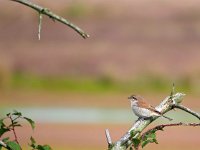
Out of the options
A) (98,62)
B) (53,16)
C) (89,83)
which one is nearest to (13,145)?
(53,16)

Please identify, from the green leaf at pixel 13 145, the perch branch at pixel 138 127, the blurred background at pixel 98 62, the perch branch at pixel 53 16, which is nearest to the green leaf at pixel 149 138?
the perch branch at pixel 138 127

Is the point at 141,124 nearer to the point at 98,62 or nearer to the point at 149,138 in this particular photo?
the point at 149,138

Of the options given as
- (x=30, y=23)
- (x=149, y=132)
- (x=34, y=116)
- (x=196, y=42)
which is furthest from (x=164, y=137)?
(x=149, y=132)

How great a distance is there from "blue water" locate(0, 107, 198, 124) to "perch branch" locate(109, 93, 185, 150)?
22.8 m

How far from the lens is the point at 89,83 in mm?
33969

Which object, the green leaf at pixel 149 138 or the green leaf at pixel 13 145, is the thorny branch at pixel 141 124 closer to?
the green leaf at pixel 149 138

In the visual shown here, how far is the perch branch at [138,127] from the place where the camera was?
11.7 ft

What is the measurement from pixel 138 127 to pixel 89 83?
30283mm

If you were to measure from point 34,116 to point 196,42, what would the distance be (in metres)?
10.2

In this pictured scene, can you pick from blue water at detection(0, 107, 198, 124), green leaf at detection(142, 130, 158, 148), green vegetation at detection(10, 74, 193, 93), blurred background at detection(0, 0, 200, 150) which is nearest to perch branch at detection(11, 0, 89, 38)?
green leaf at detection(142, 130, 158, 148)

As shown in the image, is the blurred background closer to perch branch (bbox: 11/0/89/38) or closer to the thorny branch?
the thorny branch

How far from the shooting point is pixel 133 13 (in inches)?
1587

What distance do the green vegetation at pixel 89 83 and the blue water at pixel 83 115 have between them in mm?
1694

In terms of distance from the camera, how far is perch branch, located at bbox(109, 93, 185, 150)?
357cm
